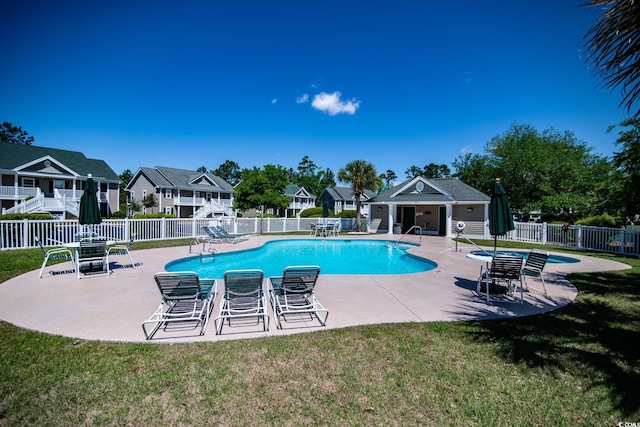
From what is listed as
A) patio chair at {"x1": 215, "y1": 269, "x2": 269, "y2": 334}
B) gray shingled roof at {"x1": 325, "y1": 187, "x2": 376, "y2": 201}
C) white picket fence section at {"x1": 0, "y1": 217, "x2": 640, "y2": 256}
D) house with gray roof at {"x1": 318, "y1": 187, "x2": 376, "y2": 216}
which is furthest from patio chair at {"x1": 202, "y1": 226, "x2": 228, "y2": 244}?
gray shingled roof at {"x1": 325, "y1": 187, "x2": 376, "y2": 201}

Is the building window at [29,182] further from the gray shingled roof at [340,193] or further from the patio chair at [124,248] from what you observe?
the gray shingled roof at [340,193]

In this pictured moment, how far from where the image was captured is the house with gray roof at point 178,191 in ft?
115

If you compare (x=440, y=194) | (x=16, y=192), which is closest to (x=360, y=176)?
(x=440, y=194)

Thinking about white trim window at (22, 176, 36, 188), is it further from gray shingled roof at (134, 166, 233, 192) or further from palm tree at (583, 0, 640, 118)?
palm tree at (583, 0, 640, 118)

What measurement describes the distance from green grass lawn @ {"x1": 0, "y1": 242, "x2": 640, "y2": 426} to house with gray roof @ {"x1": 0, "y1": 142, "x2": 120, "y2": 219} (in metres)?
26.1

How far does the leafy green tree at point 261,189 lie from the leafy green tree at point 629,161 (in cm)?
2270

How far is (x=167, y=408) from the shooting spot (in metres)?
2.61

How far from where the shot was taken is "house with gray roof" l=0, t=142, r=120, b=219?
78.1ft

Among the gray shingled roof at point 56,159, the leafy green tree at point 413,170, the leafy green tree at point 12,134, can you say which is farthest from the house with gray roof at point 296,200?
the leafy green tree at point 12,134

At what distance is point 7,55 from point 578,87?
30652mm

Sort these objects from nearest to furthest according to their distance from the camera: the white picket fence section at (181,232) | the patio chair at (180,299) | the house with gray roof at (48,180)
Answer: the patio chair at (180,299) → the white picket fence section at (181,232) → the house with gray roof at (48,180)

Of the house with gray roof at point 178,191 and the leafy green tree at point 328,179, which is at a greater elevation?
the leafy green tree at point 328,179

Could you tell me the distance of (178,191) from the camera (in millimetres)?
36125

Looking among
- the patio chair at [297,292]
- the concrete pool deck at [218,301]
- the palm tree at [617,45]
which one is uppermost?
the palm tree at [617,45]
